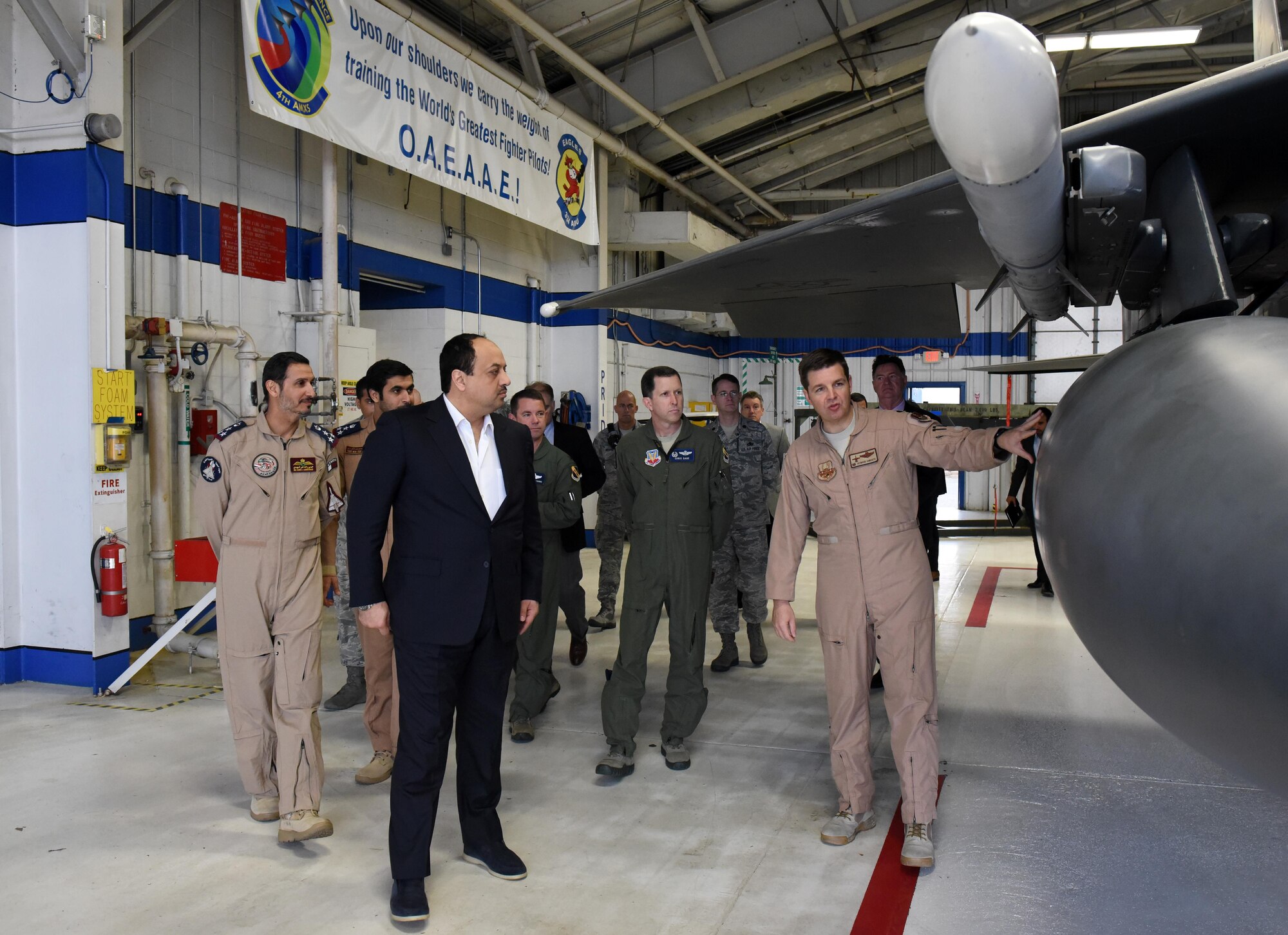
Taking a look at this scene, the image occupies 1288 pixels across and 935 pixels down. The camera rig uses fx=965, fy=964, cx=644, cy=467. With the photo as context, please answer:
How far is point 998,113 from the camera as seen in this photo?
4.22 ft

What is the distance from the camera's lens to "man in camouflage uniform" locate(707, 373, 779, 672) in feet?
18.4

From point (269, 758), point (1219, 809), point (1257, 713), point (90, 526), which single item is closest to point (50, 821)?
point (269, 758)

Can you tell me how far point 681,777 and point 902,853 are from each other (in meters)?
1.08

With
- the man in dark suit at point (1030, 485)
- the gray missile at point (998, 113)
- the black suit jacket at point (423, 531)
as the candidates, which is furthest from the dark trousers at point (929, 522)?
the gray missile at point (998, 113)

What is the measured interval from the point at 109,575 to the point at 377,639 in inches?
85.9

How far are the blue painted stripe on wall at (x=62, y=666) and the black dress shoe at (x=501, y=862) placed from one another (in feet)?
10.4

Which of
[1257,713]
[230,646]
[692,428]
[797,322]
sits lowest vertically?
[230,646]

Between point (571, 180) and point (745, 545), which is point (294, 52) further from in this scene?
point (745, 545)

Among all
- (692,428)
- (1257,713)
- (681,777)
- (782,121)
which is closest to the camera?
(1257,713)

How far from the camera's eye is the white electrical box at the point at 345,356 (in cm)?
724

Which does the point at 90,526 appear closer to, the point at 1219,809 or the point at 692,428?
the point at 692,428

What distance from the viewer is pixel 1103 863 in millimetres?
2941

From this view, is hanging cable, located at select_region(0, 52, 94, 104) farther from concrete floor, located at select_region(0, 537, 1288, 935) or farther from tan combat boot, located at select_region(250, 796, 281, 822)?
tan combat boot, located at select_region(250, 796, 281, 822)

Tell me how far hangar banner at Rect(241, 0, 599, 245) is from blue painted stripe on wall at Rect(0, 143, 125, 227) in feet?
3.21
